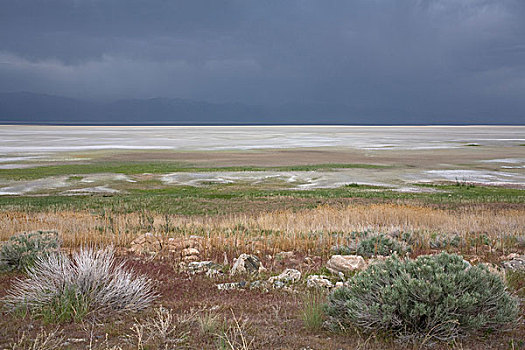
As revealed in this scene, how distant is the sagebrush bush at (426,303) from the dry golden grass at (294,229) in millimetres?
4371

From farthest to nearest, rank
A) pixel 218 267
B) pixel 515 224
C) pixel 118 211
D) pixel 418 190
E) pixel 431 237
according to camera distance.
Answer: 1. pixel 418 190
2. pixel 118 211
3. pixel 515 224
4. pixel 431 237
5. pixel 218 267

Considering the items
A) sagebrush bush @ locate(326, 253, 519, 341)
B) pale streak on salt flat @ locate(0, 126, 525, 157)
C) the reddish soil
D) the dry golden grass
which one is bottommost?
pale streak on salt flat @ locate(0, 126, 525, 157)

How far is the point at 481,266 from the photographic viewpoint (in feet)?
18.3

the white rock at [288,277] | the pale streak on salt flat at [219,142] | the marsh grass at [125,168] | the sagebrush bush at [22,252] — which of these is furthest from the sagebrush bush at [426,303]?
the pale streak on salt flat at [219,142]

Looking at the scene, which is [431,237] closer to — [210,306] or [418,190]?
[210,306]

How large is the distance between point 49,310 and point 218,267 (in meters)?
3.19

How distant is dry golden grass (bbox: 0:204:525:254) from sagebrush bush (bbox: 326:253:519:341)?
172 inches

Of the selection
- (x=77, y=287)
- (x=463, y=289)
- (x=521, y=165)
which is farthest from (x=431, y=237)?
(x=521, y=165)

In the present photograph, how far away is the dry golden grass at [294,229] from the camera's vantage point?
10452 millimetres

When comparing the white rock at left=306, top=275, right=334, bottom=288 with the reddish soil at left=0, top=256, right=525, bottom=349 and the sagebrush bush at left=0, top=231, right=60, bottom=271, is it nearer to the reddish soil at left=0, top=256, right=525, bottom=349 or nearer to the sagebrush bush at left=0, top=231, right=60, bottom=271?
the reddish soil at left=0, top=256, right=525, bottom=349

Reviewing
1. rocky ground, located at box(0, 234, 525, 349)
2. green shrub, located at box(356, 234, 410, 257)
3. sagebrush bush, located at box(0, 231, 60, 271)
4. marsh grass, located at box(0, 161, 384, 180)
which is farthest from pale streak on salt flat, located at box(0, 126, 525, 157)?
rocky ground, located at box(0, 234, 525, 349)

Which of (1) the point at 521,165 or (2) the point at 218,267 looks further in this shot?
(1) the point at 521,165

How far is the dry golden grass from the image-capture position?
10.5 meters

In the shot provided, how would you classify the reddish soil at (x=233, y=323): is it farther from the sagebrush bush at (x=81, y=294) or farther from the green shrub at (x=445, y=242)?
the green shrub at (x=445, y=242)
